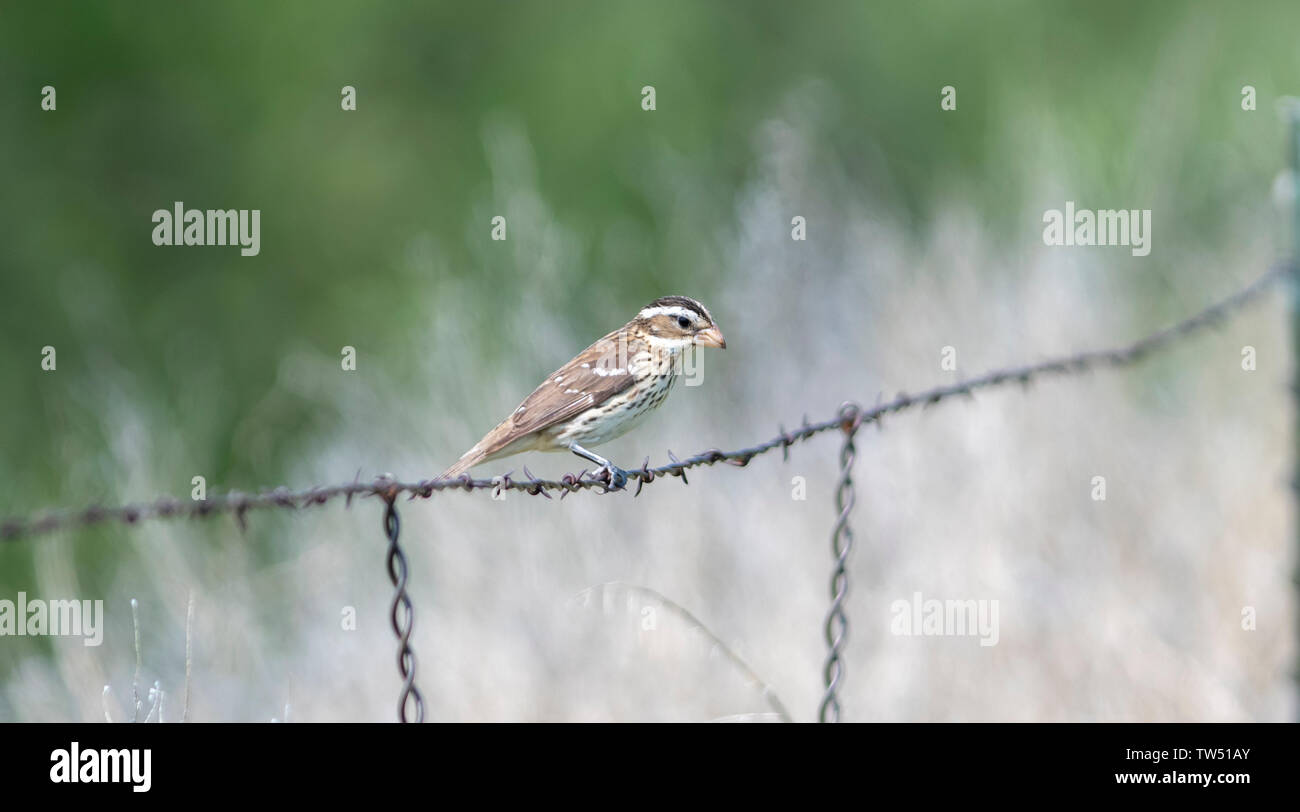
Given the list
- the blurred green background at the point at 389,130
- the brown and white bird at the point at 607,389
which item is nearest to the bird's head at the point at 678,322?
the brown and white bird at the point at 607,389

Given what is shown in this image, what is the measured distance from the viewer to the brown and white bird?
492 cm

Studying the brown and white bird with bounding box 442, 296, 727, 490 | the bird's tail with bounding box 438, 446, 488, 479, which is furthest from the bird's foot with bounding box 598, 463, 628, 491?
the bird's tail with bounding box 438, 446, 488, 479

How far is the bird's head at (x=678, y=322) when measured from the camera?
5.11m

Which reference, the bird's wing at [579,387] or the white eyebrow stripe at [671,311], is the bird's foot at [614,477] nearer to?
the bird's wing at [579,387]

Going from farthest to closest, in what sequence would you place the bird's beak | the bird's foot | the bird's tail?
1. the bird's beak
2. the bird's tail
3. the bird's foot

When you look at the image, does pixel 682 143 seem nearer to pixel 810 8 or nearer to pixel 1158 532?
pixel 810 8

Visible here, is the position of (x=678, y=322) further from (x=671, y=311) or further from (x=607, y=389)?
(x=607, y=389)

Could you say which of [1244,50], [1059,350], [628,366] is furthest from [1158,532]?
[1244,50]

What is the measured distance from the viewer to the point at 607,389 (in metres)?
5.03

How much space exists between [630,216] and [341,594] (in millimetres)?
8969

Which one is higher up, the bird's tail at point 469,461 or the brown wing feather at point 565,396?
the brown wing feather at point 565,396

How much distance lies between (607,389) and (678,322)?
33 cm

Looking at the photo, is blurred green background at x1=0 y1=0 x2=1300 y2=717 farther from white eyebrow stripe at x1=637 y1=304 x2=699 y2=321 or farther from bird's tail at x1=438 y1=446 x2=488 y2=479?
bird's tail at x1=438 y1=446 x2=488 y2=479

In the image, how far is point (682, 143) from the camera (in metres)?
16.6
